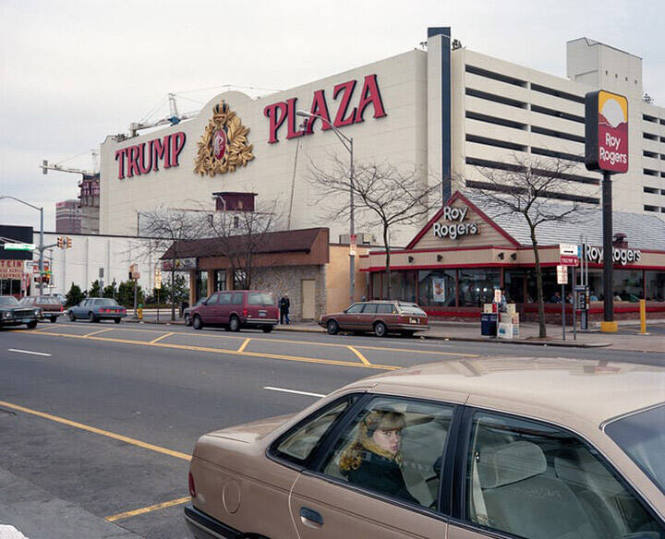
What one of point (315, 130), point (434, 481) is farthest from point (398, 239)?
point (434, 481)

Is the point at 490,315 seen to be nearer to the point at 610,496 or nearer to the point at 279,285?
the point at 279,285

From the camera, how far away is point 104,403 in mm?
10969

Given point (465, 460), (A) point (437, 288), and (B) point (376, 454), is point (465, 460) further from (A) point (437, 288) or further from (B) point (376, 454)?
(A) point (437, 288)

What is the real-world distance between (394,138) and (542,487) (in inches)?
2342

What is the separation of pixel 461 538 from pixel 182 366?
13328 millimetres

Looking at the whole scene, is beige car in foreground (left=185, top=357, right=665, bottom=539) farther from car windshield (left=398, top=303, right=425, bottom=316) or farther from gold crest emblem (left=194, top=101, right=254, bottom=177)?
gold crest emblem (left=194, top=101, right=254, bottom=177)

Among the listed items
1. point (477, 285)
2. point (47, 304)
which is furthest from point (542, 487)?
point (47, 304)

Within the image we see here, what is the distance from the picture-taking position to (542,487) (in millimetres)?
2781

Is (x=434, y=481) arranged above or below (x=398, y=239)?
below

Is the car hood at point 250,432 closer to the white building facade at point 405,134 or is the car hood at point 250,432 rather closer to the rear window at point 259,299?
the rear window at point 259,299

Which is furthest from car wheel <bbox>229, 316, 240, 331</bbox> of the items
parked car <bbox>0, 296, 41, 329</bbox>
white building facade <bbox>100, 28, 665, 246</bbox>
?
white building facade <bbox>100, 28, 665, 246</bbox>

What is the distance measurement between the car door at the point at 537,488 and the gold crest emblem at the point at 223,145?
7305 cm

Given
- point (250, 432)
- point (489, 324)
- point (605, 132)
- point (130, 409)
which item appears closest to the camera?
point (250, 432)

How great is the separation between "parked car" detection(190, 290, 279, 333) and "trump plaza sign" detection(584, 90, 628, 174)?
14.5 metres
